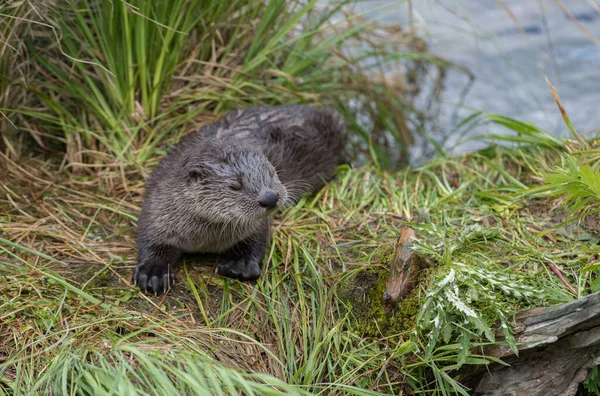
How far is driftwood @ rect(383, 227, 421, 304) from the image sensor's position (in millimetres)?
2938

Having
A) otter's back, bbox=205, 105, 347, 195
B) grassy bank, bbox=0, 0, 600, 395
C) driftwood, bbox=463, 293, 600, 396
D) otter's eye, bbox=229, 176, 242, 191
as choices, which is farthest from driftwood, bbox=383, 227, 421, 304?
otter's back, bbox=205, 105, 347, 195

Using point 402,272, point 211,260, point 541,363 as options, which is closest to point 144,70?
point 211,260

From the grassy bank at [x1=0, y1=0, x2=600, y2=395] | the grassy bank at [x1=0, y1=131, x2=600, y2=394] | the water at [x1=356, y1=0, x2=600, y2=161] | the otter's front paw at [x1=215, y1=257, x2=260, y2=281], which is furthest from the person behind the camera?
the water at [x1=356, y1=0, x2=600, y2=161]

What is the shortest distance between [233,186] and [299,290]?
57cm

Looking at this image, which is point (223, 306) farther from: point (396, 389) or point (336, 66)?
point (336, 66)

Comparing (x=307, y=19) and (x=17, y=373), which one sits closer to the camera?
(x=17, y=373)

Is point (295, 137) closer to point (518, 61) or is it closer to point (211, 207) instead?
point (211, 207)

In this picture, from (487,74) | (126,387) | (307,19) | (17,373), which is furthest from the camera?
(487,74)

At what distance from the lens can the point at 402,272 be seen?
116 inches

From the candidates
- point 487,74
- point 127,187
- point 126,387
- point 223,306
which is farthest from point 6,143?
point 487,74

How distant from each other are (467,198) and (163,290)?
1723 millimetres

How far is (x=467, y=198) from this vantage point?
12.5 feet

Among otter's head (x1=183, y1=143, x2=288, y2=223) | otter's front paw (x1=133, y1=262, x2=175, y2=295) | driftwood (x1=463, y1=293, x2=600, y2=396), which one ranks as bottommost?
otter's front paw (x1=133, y1=262, x2=175, y2=295)

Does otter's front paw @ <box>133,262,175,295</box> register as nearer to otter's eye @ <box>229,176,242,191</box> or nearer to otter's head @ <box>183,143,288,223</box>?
otter's head @ <box>183,143,288,223</box>
